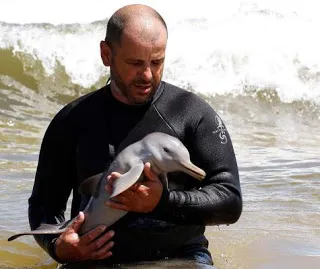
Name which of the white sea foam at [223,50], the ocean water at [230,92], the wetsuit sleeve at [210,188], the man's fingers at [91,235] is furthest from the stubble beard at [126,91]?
the white sea foam at [223,50]

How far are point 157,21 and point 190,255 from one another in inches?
45.4

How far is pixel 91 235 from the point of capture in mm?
4625

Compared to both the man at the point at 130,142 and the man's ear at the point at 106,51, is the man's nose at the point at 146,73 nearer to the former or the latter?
the man at the point at 130,142

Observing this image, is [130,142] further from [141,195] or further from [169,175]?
[141,195]

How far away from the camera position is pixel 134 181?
4148mm

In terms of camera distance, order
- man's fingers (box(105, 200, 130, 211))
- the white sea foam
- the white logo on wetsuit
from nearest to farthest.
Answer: man's fingers (box(105, 200, 130, 211)), the white logo on wetsuit, the white sea foam

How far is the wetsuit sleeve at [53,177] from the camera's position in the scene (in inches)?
195

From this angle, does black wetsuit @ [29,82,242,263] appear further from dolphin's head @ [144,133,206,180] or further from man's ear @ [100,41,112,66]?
dolphin's head @ [144,133,206,180]

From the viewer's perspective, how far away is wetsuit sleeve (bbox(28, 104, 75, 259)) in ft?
16.2

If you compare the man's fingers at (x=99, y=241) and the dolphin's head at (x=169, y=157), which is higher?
the dolphin's head at (x=169, y=157)

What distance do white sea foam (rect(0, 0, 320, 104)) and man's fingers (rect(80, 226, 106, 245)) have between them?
10.5m

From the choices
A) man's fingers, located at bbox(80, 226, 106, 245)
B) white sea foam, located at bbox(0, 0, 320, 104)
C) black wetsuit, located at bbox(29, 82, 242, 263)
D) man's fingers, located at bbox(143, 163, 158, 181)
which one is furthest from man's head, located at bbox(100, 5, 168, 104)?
white sea foam, located at bbox(0, 0, 320, 104)

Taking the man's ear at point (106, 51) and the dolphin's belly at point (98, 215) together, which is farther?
the man's ear at point (106, 51)

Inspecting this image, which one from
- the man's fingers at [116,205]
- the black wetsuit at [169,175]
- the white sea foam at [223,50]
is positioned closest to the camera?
the man's fingers at [116,205]
